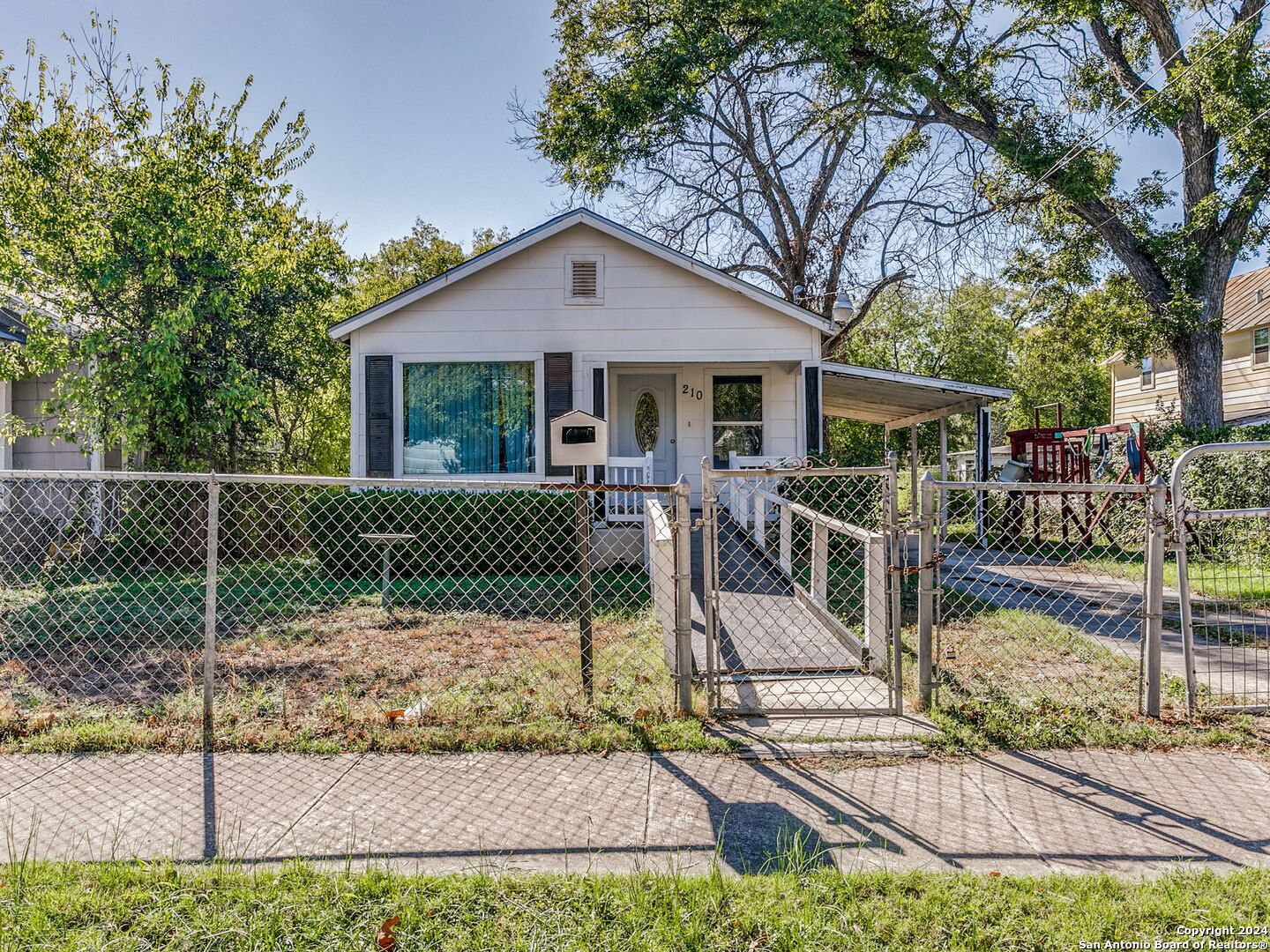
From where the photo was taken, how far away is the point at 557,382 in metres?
10.3

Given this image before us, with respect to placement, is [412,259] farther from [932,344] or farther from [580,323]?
[932,344]

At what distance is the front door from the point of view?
12.0 m

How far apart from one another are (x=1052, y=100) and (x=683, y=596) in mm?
17037

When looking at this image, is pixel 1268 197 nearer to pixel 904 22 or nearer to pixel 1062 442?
pixel 1062 442

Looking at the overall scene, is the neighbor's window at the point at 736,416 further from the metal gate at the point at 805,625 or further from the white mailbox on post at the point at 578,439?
the white mailbox on post at the point at 578,439

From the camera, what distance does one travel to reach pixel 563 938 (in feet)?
7.27

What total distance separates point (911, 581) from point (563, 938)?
7438 millimetres

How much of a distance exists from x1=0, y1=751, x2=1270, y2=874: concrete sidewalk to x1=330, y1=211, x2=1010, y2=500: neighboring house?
692cm

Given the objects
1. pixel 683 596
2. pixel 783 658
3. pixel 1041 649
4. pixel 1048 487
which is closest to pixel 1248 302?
pixel 1041 649

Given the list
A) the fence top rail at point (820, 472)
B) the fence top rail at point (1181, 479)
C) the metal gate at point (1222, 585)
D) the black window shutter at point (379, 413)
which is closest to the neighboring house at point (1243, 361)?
the metal gate at point (1222, 585)

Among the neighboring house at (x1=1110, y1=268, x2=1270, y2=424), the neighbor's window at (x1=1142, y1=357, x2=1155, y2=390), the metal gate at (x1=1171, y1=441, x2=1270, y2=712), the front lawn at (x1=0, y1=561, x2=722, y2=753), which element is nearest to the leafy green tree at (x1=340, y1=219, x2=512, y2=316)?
the front lawn at (x1=0, y1=561, x2=722, y2=753)

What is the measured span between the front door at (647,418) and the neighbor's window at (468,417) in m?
1.93

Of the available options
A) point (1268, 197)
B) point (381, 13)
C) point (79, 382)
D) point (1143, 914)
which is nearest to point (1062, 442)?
point (1268, 197)

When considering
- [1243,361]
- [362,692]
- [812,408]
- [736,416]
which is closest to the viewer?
[362,692]
